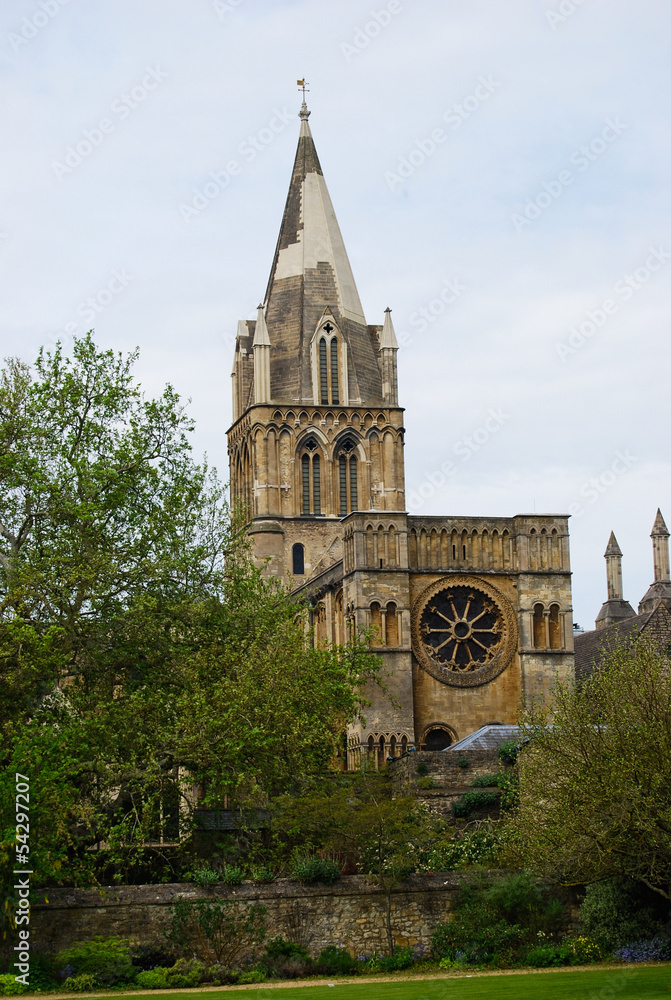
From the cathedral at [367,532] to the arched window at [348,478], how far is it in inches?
2.5

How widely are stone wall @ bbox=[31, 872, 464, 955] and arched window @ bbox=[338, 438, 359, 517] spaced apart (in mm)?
36674

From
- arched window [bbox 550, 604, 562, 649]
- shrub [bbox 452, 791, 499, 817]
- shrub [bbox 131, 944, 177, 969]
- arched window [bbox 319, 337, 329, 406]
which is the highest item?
arched window [bbox 319, 337, 329, 406]

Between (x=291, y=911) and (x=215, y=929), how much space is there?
162 centimetres

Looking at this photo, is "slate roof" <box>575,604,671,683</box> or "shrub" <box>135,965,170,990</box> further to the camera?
"slate roof" <box>575,604,671,683</box>

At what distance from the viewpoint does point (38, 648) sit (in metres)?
29.4

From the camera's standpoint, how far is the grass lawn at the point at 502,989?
22250 mm

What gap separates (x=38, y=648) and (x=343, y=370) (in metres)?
38.9

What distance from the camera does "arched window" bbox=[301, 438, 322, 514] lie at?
65.0 meters

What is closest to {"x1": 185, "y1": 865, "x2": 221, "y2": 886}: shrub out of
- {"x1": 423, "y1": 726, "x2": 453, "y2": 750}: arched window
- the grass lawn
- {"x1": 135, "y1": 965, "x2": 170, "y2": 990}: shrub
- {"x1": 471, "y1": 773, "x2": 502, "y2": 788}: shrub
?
{"x1": 135, "y1": 965, "x2": 170, "y2": 990}: shrub

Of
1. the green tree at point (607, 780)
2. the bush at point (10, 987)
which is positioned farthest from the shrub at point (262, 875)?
the bush at point (10, 987)

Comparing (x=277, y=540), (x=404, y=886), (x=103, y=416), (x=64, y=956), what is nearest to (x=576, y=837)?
(x=404, y=886)

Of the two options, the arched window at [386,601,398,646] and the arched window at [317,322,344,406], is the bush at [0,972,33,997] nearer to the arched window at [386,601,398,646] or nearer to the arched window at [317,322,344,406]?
the arched window at [386,601,398,646]

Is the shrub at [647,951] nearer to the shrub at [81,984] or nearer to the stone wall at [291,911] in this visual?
the stone wall at [291,911]

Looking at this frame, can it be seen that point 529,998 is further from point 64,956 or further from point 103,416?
point 103,416
